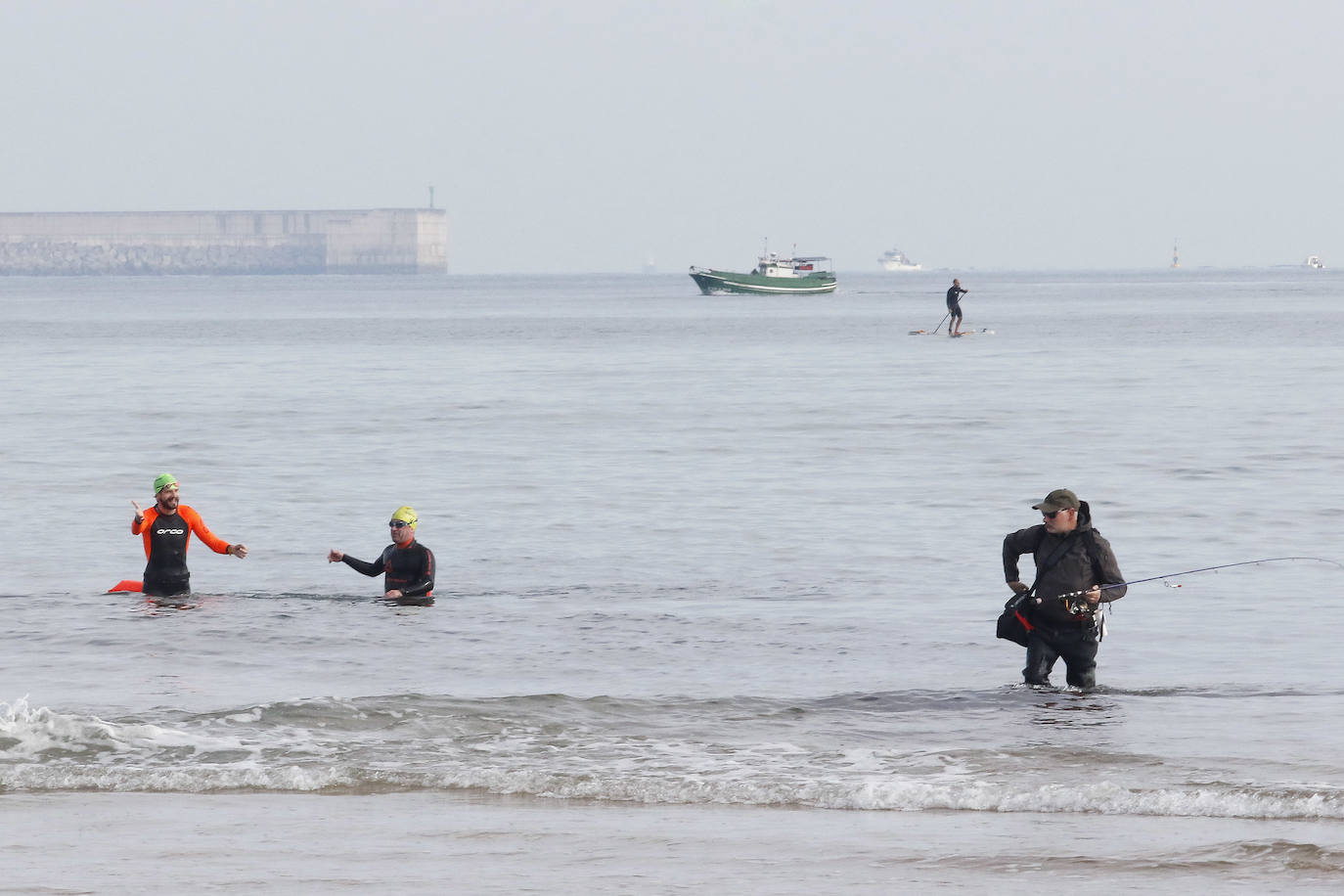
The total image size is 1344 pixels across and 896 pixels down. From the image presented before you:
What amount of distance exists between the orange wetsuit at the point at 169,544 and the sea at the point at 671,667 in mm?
220

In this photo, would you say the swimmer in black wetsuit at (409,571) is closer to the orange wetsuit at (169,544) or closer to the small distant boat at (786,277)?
the orange wetsuit at (169,544)

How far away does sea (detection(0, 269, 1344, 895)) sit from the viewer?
26.3 ft

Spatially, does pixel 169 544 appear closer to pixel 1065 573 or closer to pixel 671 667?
pixel 671 667

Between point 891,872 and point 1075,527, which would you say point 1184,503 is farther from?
point 891,872

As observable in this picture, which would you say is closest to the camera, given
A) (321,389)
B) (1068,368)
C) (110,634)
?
(110,634)

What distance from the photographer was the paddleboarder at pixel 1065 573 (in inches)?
414

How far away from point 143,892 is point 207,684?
16.6ft

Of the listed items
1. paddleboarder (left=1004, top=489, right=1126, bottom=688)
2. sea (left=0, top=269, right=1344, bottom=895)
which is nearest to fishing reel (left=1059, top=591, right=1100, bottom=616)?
paddleboarder (left=1004, top=489, right=1126, bottom=688)

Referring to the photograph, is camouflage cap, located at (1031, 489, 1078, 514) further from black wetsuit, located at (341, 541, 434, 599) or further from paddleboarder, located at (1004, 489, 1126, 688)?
black wetsuit, located at (341, 541, 434, 599)

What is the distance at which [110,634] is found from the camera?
45.5 feet

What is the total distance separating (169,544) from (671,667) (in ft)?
15.5

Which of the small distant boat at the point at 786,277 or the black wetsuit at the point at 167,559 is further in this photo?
the small distant boat at the point at 786,277

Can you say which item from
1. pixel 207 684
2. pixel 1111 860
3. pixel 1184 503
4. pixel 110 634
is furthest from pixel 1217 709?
pixel 1184 503

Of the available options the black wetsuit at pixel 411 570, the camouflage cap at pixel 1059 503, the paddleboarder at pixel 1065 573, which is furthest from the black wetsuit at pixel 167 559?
the camouflage cap at pixel 1059 503
